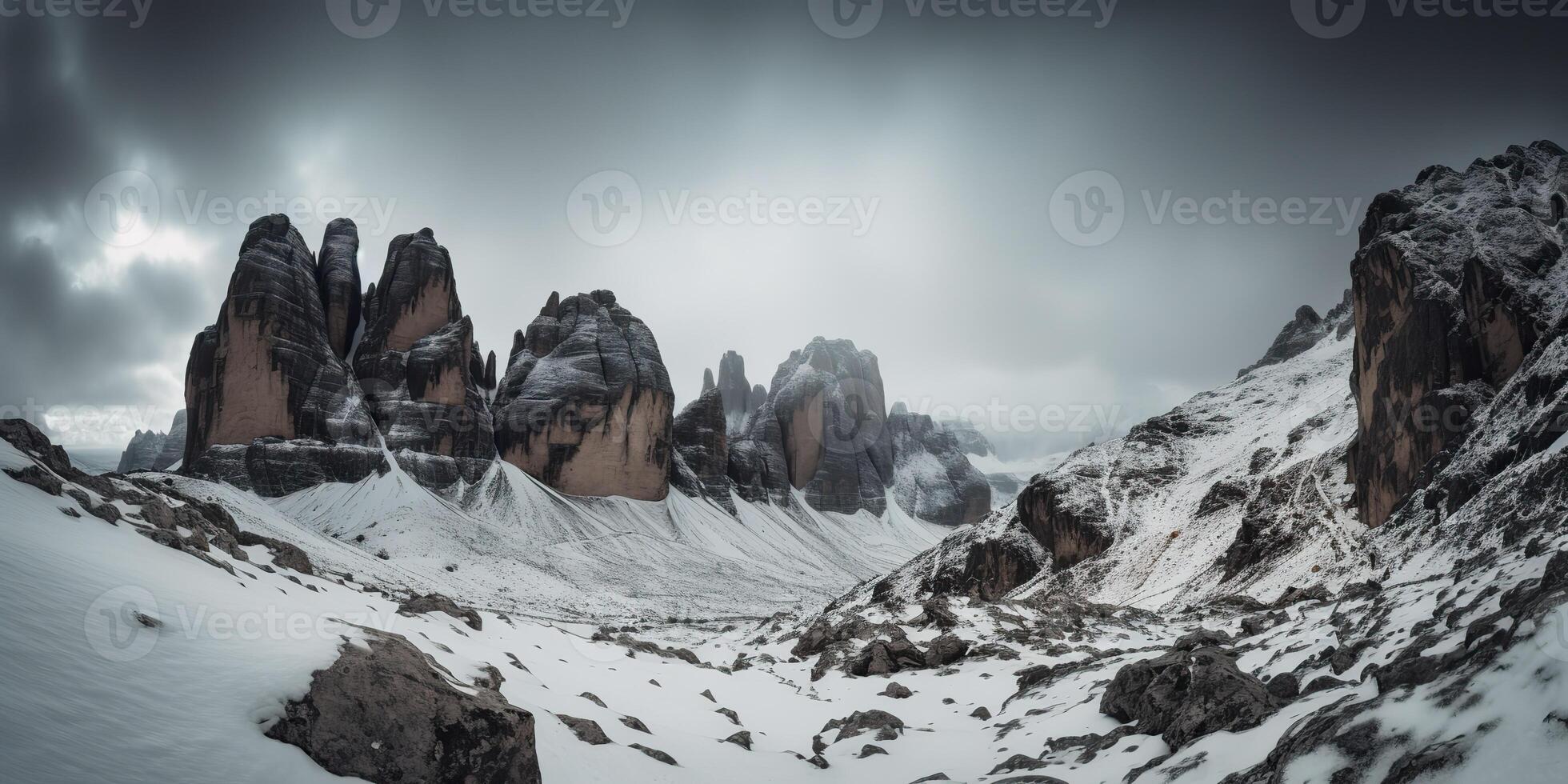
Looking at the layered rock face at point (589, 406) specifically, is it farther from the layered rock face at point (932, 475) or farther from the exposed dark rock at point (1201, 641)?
the exposed dark rock at point (1201, 641)

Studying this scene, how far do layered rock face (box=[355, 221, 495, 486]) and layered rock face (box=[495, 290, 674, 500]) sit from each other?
23.0 ft

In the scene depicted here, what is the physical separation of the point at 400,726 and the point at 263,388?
8887cm

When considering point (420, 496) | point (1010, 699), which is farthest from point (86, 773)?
point (420, 496)

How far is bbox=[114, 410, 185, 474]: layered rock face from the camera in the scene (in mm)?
143438

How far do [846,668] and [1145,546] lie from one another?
1147 inches

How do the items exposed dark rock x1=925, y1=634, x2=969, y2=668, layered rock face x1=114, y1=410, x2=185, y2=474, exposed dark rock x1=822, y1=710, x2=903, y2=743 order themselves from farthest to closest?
1. layered rock face x1=114, y1=410, x2=185, y2=474
2. exposed dark rock x1=925, y1=634, x2=969, y2=668
3. exposed dark rock x1=822, y1=710, x2=903, y2=743

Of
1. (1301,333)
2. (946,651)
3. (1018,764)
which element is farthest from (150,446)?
(1301,333)

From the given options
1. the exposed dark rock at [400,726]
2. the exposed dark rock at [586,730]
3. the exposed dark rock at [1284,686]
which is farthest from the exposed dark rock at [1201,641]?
the exposed dark rock at [400,726]

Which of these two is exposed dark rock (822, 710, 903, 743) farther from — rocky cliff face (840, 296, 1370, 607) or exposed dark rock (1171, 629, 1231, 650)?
rocky cliff face (840, 296, 1370, 607)

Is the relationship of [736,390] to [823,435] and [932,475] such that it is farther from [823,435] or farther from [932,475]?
[932,475]

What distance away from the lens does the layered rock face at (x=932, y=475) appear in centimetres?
17100

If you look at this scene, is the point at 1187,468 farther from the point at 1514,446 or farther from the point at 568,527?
the point at 568,527

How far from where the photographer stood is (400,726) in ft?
21.7

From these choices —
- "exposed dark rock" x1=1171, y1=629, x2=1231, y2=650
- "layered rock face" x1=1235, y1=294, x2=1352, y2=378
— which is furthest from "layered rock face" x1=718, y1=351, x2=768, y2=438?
"exposed dark rock" x1=1171, y1=629, x2=1231, y2=650
